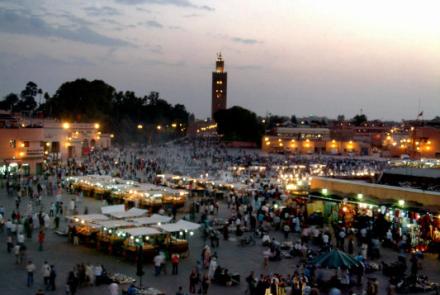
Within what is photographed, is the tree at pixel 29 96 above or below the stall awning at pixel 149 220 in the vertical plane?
above

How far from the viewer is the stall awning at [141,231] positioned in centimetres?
1686

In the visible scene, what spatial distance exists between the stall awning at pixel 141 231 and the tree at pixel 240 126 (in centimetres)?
8069

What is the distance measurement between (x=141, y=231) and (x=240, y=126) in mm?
83341

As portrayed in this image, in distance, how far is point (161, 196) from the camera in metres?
26.6

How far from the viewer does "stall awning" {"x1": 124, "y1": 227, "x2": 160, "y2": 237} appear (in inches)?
664

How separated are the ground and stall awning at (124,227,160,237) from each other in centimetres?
83

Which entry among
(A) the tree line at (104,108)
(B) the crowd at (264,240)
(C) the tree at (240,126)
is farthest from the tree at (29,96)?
(B) the crowd at (264,240)

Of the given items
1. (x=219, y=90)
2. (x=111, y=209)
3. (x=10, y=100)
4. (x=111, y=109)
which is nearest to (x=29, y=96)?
(x=10, y=100)

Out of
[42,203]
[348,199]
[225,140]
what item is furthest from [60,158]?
[225,140]

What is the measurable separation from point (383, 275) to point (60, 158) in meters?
42.2

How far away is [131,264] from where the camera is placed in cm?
1652

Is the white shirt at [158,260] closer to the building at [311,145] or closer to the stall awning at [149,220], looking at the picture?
the stall awning at [149,220]

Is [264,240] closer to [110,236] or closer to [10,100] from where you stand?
[110,236]

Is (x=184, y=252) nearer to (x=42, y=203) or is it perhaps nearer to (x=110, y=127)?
(x=42, y=203)
